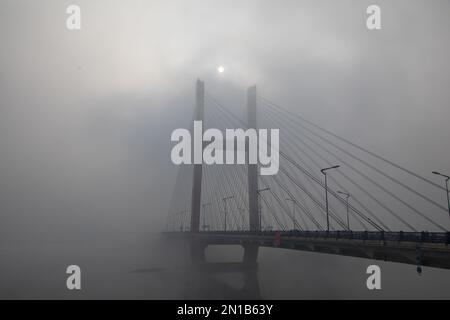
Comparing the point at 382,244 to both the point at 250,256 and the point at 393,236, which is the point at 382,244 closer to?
the point at 393,236

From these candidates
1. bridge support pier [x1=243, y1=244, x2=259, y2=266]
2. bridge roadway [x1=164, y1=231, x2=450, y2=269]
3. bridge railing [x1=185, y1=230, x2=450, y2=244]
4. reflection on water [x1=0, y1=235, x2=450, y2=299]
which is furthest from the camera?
bridge support pier [x1=243, y1=244, x2=259, y2=266]

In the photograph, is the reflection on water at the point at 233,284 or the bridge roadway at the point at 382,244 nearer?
the bridge roadway at the point at 382,244

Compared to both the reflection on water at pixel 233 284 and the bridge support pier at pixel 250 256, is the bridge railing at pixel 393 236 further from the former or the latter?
the bridge support pier at pixel 250 256

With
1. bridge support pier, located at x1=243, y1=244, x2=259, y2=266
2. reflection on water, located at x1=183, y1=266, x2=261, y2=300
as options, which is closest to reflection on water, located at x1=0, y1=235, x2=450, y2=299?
reflection on water, located at x1=183, y1=266, x2=261, y2=300

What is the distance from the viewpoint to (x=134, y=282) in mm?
63875

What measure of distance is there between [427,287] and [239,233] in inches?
1340

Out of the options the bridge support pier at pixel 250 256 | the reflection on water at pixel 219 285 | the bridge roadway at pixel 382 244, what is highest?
the bridge roadway at pixel 382 244

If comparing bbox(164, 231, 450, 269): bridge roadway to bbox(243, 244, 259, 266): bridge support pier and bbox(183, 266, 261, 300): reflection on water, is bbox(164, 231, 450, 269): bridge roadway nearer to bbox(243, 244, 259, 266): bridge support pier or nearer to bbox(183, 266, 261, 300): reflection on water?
bbox(183, 266, 261, 300): reflection on water

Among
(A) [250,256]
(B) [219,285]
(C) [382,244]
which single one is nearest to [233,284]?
(B) [219,285]

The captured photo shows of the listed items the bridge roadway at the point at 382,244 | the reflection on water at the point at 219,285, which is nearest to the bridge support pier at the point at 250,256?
the reflection on water at the point at 219,285

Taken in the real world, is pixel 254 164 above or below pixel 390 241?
above

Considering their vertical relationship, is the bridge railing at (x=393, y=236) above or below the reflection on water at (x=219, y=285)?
above
